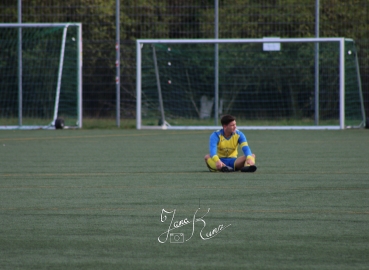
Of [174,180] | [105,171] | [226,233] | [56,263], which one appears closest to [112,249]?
[56,263]

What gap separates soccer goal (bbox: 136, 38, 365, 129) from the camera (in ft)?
83.5

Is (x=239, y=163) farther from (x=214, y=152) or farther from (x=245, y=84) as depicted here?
(x=245, y=84)

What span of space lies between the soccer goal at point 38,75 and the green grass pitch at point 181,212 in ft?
38.4

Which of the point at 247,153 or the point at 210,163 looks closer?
the point at 247,153

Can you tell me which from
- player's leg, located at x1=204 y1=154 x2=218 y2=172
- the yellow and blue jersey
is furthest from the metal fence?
player's leg, located at x1=204 y1=154 x2=218 y2=172

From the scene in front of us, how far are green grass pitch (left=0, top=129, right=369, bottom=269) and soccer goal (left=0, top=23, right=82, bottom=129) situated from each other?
11.7 meters

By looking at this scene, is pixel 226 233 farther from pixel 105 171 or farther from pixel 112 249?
pixel 105 171

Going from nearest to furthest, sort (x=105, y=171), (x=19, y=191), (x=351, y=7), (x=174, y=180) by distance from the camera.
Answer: (x=19, y=191)
(x=174, y=180)
(x=105, y=171)
(x=351, y=7)

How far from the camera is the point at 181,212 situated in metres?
7.34

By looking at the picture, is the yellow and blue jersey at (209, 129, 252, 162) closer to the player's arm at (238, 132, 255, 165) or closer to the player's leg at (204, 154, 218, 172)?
the player's arm at (238, 132, 255, 165)

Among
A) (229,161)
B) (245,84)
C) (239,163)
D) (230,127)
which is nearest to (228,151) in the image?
(229,161)

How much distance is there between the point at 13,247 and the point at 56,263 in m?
0.66

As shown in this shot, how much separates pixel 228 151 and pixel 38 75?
651 inches

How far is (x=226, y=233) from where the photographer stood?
634 cm
